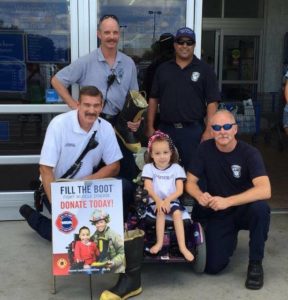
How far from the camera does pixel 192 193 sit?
368cm

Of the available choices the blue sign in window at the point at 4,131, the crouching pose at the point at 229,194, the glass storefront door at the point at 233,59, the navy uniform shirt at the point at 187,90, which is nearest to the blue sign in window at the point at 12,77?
the blue sign in window at the point at 4,131

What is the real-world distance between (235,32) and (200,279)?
8.29 meters

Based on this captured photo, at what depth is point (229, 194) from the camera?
3.73 metres

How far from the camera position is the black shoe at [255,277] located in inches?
140

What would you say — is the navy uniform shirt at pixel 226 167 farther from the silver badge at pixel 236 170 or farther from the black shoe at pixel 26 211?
the black shoe at pixel 26 211

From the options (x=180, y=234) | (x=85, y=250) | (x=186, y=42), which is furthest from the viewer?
(x=186, y=42)

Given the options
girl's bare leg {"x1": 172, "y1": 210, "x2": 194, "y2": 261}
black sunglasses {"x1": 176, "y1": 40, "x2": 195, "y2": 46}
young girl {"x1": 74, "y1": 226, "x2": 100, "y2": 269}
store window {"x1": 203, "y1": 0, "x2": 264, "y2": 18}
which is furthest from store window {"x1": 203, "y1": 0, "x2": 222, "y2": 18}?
young girl {"x1": 74, "y1": 226, "x2": 100, "y2": 269}

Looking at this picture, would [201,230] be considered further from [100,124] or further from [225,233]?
[100,124]

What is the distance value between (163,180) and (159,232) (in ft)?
1.29

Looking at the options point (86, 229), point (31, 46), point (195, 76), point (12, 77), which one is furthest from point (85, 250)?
point (31, 46)

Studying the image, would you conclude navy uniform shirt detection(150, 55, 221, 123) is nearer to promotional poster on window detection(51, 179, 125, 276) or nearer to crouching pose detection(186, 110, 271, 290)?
crouching pose detection(186, 110, 271, 290)

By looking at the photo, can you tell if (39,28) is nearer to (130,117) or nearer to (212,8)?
(130,117)

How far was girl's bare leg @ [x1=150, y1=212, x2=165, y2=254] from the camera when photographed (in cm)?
349

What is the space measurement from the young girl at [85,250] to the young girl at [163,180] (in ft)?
1.59
